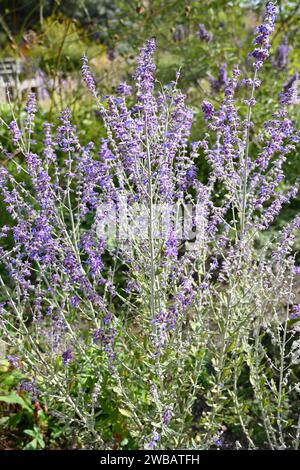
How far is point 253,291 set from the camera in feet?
8.61

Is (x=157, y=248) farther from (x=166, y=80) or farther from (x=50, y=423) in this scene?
(x=166, y=80)

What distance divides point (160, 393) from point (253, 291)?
24.3 inches

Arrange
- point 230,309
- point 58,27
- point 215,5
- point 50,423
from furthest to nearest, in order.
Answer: point 58,27, point 215,5, point 50,423, point 230,309

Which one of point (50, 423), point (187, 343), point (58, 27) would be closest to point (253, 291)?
point (187, 343)

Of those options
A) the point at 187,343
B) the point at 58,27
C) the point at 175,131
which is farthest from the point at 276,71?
the point at 187,343

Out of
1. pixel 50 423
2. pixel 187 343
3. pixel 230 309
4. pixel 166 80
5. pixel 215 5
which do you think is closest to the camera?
pixel 230 309

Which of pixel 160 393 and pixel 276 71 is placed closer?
pixel 160 393

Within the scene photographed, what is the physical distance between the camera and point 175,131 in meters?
2.77

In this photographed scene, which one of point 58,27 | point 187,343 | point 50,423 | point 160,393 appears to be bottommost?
point 50,423

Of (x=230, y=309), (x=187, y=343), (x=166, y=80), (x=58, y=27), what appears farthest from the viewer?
(x=58, y=27)

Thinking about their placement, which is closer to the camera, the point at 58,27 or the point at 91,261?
the point at 91,261
